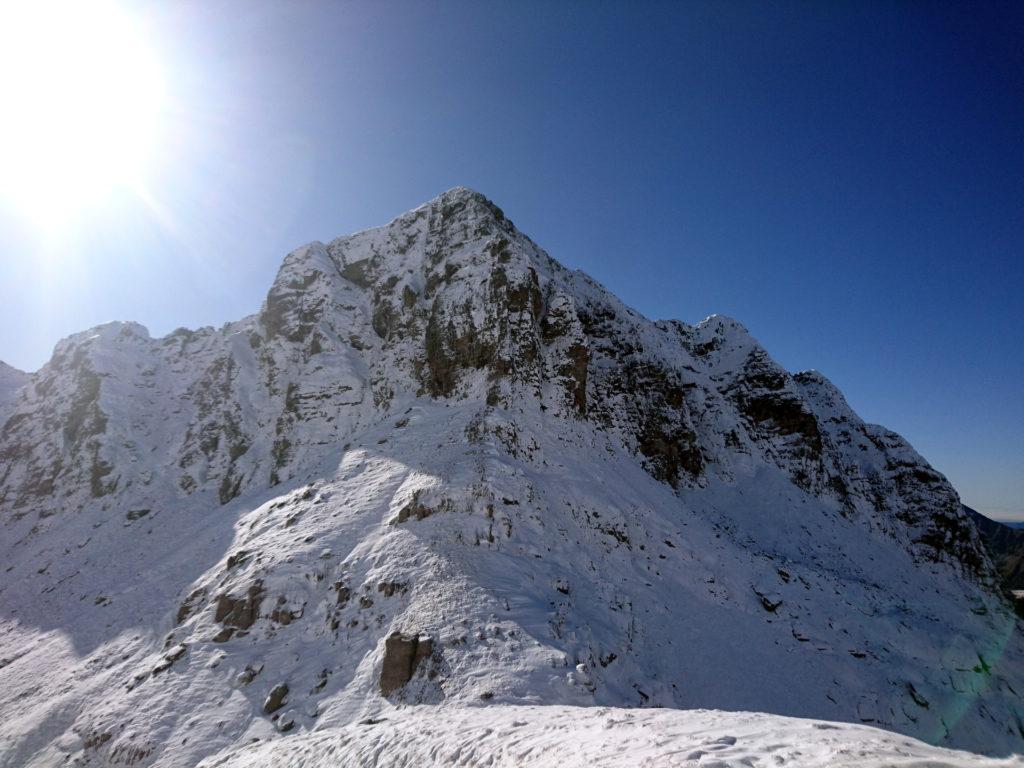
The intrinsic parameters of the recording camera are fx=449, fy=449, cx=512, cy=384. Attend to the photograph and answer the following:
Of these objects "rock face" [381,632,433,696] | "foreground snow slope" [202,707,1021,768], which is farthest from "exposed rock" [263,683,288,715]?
"rock face" [381,632,433,696]

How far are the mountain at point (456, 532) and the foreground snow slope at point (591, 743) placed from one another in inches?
60.5

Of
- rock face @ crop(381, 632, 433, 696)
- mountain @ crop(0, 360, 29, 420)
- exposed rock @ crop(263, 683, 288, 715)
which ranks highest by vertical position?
mountain @ crop(0, 360, 29, 420)

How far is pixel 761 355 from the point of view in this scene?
5269 centimetres

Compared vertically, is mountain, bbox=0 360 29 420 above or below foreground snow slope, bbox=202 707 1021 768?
above

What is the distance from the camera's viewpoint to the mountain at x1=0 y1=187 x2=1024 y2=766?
16.5 m

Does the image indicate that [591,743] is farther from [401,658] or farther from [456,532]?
[456,532]

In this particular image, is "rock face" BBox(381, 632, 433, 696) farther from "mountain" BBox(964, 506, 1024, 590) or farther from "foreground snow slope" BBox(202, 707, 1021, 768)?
"mountain" BBox(964, 506, 1024, 590)

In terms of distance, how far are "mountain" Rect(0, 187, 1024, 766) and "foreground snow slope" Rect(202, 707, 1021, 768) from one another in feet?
5.04

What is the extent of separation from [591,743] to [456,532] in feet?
42.1

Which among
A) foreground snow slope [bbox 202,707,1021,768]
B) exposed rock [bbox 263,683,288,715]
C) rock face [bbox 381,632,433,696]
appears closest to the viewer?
foreground snow slope [bbox 202,707,1021,768]

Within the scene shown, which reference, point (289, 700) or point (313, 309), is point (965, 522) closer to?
point (289, 700)

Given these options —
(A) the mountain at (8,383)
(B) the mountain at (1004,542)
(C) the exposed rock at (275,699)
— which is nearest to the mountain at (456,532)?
(C) the exposed rock at (275,699)

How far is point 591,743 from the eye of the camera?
8.60m

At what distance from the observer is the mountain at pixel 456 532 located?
16547mm
